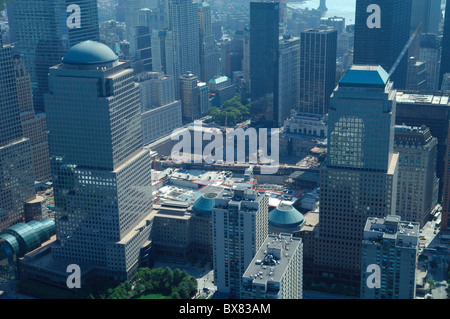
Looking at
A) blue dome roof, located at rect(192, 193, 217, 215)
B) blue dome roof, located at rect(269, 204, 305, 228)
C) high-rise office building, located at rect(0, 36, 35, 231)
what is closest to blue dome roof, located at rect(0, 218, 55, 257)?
high-rise office building, located at rect(0, 36, 35, 231)

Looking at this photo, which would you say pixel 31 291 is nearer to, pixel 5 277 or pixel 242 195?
pixel 5 277

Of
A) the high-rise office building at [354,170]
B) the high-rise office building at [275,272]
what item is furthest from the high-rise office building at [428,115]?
the high-rise office building at [275,272]

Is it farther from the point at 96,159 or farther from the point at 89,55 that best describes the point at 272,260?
the point at 89,55

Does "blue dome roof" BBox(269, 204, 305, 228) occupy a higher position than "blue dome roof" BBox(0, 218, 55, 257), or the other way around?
"blue dome roof" BBox(269, 204, 305, 228)

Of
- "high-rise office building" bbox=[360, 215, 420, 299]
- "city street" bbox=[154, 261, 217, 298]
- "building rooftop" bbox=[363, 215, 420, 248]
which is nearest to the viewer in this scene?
"high-rise office building" bbox=[360, 215, 420, 299]

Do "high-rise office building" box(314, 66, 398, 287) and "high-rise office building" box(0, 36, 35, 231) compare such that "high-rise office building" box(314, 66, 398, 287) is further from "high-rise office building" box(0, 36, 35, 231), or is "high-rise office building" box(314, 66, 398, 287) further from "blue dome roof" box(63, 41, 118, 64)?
"high-rise office building" box(0, 36, 35, 231)

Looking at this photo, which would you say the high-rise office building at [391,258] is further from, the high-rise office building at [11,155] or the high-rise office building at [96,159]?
the high-rise office building at [11,155]
